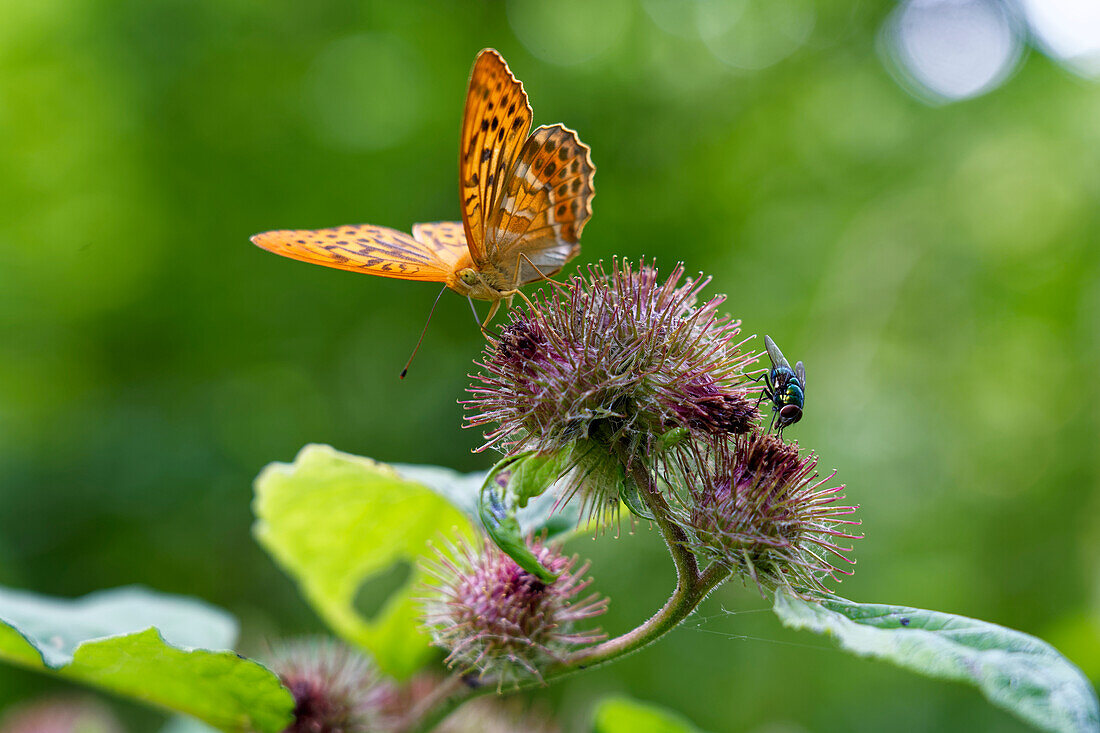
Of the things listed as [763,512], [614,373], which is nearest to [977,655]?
[763,512]

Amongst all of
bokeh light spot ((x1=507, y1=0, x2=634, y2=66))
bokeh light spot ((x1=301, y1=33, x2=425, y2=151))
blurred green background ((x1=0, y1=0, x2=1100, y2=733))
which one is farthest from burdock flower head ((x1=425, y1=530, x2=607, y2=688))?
bokeh light spot ((x1=507, y1=0, x2=634, y2=66))

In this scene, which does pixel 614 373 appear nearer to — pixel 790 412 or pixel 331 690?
pixel 790 412

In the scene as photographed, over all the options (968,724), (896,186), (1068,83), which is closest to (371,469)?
(968,724)

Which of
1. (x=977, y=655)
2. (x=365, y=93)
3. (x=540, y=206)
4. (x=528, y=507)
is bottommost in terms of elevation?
(x=528, y=507)

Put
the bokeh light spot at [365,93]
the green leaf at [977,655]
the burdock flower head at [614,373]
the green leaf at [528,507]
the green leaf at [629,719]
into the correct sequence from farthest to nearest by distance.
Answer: the bokeh light spot at [365,93] → the green leaf at [629,719] → the green leaf at [528,507] → the burdock flower head at [614,373] → the green leaf at [977,655]

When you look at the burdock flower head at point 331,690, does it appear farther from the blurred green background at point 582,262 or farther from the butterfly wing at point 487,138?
the blurred green background at point 582,262

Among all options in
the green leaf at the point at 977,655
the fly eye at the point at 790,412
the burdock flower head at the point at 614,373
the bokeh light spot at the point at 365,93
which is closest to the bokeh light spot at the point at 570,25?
the bokeh light spot at the point at 365,93
